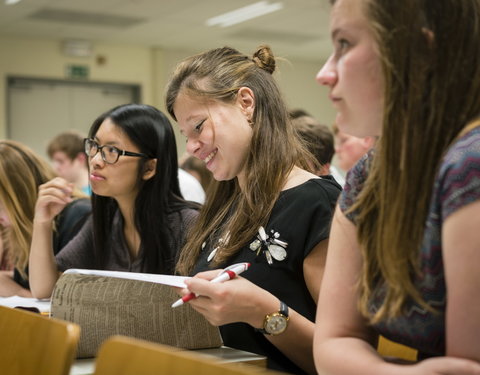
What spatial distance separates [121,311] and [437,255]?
2.77 ft

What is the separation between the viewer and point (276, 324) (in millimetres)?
1589

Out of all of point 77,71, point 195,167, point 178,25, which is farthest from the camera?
point 77,71

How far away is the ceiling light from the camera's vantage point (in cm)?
807

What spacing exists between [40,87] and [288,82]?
12.8 ft

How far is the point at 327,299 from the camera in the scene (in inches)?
49.9

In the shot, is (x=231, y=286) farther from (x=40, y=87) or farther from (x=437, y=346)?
(x=40, y=87)

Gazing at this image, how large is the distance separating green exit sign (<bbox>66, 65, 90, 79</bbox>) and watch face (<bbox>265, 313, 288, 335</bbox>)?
873 cm

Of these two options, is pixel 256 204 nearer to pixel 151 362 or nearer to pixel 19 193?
pixel 151 362

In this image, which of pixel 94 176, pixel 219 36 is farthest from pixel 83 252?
pixel 219 36

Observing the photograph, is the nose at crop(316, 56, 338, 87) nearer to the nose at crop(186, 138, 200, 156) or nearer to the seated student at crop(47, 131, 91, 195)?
the nose at crop(186, 138, 200, 156)

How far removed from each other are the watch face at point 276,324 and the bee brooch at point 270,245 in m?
0.20

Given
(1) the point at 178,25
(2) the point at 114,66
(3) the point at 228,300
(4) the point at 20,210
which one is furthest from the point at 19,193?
(2) the point at 114,66

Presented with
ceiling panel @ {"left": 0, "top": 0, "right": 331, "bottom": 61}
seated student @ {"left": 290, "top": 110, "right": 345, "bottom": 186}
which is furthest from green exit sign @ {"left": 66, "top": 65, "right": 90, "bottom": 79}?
seated student @ {"left": 290, "top": 110, "right": 345, "bottom": 186}

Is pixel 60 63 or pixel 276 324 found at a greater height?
pixel 60 63
